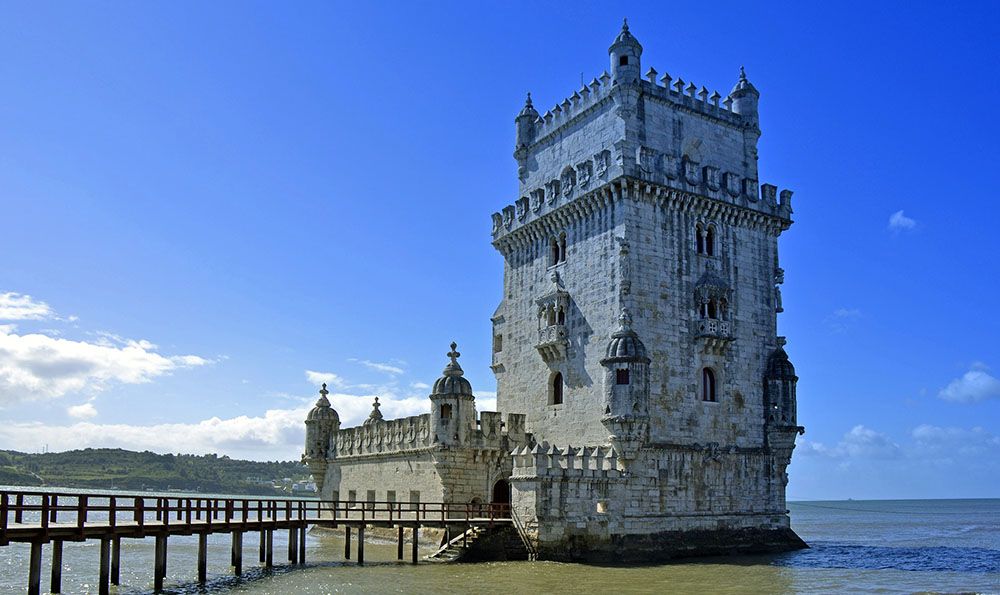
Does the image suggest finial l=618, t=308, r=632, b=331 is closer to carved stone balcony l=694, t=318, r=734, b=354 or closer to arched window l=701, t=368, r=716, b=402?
carved stone balcony l=694, t=318, r=734, b=354

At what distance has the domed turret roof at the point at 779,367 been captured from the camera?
39281 millimetres

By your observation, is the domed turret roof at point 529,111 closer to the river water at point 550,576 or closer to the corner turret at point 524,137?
the corner turret at point 524,137

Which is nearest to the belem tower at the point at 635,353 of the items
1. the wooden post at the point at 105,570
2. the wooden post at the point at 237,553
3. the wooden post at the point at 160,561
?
the wooden post at the point at 237,553

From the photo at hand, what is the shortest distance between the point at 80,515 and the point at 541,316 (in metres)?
21.3

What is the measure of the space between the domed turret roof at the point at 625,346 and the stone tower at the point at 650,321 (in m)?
0.06

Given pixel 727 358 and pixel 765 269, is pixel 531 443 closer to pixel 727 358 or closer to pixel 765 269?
pixel 727 358

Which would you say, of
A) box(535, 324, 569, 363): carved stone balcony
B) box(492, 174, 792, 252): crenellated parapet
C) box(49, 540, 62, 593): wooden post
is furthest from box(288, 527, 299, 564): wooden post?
box(492, 174, 792, 252): crenellated parapet

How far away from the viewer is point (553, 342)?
38.7m

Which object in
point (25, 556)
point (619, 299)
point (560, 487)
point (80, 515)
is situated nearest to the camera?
point (80, 515)

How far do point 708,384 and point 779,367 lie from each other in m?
3.63

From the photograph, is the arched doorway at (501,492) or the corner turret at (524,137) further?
the corner turret at (524,137)

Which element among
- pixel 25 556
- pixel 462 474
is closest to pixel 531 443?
pixel 462 474

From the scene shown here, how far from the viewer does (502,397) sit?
141ft

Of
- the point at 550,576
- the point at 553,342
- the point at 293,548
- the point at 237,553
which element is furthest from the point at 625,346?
the point at 237,553
